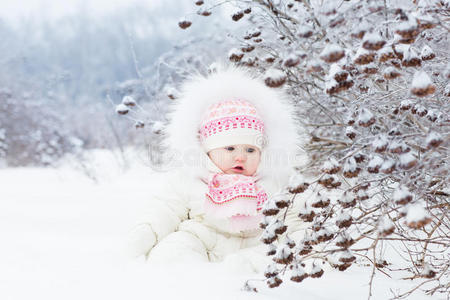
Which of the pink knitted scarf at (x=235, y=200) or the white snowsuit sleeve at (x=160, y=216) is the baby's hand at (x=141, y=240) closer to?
the white snowsuit sleeve at (x=160, y=216)

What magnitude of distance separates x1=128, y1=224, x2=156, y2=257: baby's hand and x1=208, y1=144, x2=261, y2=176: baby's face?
1.64 ft

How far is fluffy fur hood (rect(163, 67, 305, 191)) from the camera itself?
2.21m

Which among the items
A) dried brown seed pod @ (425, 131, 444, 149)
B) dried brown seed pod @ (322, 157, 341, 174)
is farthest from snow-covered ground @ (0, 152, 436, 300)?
dried brown seed pod @ (425, 131, 444, 149)

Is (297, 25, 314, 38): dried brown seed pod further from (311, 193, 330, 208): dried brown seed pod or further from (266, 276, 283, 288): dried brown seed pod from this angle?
(266, 276, 283, 288): dried brown seed pod

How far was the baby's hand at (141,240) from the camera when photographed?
6.36 feet

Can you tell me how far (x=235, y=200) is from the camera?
204 cm

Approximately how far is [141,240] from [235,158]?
2.09 ft

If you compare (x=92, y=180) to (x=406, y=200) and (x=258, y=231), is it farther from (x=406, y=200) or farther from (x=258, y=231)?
(x=406, y=200)

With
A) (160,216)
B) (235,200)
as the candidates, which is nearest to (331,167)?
(235,200)

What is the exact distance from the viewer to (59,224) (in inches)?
116

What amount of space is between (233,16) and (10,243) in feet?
5.58

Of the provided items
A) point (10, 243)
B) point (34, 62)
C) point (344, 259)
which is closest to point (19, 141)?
point (34, 62)

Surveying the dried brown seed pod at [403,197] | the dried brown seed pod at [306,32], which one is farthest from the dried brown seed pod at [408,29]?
the dried brown seed pod at [403,197]

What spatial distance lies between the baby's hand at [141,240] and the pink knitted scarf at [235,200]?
32cm
